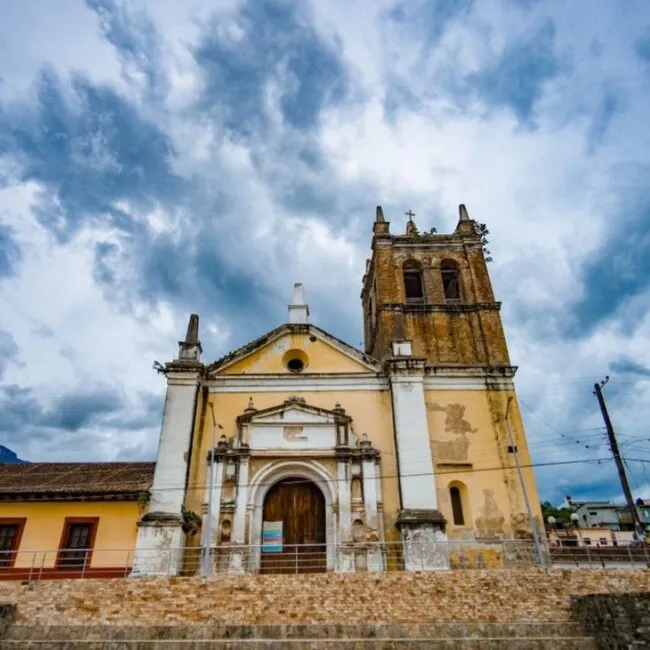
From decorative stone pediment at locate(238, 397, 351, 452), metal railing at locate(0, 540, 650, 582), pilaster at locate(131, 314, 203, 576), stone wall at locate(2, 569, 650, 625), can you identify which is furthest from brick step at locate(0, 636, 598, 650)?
decorative stone pediment at locate(238, 397, 351, 452)

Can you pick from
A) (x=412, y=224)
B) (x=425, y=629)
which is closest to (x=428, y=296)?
(x=412, y=224)

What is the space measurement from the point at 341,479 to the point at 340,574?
5.11 m

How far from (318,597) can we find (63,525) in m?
10.3

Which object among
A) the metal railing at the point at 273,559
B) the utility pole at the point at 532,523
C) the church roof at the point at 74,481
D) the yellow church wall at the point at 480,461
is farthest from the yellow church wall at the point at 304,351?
the metal railing at the point at 273,559

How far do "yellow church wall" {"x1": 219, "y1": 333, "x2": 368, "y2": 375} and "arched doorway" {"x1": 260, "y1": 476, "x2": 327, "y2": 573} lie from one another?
14.9 feet

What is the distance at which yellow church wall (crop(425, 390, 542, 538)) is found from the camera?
707 inches

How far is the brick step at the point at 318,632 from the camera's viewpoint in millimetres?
10672

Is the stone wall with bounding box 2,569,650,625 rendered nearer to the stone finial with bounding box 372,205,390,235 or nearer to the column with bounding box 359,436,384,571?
the column with bounding box 359,436,384,571

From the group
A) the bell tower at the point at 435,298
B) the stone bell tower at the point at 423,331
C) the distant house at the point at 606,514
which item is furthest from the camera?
the distant house at the point at 606,514

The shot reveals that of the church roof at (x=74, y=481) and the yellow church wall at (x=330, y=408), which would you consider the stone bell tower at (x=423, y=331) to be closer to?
the yellow church wall at (x=330, y=408)

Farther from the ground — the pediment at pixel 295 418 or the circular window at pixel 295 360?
the circular window at pixel 295 360

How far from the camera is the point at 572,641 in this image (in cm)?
1048

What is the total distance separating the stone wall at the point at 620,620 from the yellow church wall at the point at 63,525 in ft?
43.8

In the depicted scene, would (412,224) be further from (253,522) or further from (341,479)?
(253,522)
